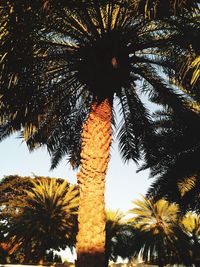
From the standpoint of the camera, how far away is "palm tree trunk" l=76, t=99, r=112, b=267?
23.7ft

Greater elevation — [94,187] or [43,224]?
[43,224]

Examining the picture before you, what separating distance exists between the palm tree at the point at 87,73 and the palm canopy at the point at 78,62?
0.07 feet

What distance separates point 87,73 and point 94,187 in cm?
262

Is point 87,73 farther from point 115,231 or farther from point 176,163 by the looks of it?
point 115,231

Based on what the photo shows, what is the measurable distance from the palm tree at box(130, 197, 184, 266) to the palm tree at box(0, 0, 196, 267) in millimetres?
17289

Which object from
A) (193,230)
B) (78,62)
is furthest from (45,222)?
(78,62)

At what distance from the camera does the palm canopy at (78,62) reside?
752cm

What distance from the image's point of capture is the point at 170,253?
2725 centimetres

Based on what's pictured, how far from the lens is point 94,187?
25.7 feet

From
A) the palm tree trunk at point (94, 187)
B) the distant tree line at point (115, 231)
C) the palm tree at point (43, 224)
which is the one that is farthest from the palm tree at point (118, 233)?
the palm tree trunk at point (94, 187)

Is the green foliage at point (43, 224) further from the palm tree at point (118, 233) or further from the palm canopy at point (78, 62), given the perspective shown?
the palm canopy at point (78, 62)

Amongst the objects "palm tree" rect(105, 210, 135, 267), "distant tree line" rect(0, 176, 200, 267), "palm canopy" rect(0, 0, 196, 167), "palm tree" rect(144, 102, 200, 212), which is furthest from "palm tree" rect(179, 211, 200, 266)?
"palm canopy" rect(0, 0, 196, 167)

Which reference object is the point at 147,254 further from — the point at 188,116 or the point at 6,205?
the point at 188,116

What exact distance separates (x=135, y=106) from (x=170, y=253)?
1858cm
